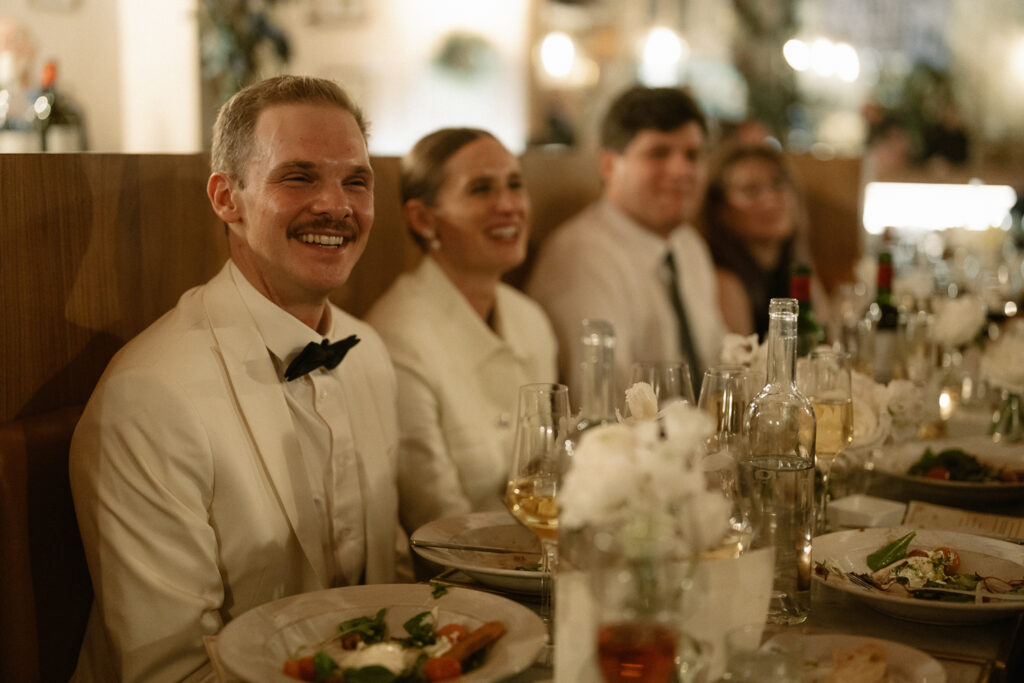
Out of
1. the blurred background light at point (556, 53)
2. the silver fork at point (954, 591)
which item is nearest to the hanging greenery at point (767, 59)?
the blurred background light at point (556, 53)

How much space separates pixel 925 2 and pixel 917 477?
10.2 metres

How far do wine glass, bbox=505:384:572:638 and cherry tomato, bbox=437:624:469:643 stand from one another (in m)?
0.16

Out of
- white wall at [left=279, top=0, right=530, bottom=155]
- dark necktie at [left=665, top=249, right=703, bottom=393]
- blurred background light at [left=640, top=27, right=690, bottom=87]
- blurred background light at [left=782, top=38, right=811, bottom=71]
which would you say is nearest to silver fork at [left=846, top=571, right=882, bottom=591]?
dark necktie at [left=665, top=249, right=703, bottom=393]

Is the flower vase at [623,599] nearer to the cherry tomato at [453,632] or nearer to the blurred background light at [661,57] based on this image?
the cherry tomato at [453,632]

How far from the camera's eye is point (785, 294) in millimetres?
4645

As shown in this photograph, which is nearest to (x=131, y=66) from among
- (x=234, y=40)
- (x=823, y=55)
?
(x=234, y=40)

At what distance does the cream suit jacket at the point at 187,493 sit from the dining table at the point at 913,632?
1.00ft

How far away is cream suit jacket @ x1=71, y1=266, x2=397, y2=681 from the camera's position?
155 centimetres

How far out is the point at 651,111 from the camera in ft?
12.5

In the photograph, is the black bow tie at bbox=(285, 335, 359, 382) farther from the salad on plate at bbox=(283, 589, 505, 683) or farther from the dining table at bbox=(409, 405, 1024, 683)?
the salad on plate at bbox=(283, 589, 505, 683)

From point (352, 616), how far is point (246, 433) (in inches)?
18.7

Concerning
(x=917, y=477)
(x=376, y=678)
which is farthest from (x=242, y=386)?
(x=917, y=477)

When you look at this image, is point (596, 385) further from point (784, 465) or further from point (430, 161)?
point (430, 161)

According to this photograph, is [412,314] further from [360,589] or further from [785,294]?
[785,294]
